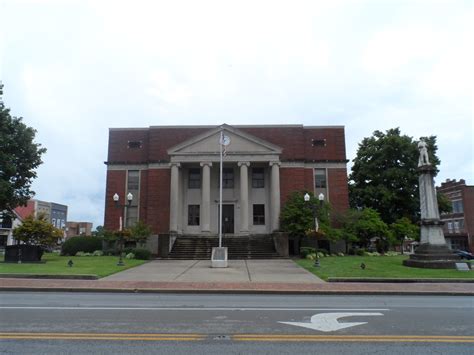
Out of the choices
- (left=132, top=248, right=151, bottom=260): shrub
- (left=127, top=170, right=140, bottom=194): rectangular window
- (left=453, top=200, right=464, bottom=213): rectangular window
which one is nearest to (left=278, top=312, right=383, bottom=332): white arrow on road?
(left=132, top=248, right=151, bottom=260): shrub

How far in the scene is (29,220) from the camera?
24516 millimetres

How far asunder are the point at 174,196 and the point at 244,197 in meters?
6.52

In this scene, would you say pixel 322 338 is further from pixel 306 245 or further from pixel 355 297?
pixel 306 245

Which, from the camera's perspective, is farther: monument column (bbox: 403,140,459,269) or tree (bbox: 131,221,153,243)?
tree (bbox: 131,221,153,243)

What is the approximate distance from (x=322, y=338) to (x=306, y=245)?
27.8 meters

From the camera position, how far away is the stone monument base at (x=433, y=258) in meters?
19.3

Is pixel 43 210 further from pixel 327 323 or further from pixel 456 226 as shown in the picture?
pixel 327 323

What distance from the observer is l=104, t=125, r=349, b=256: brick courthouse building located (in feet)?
113

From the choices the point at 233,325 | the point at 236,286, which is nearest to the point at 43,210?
the point at 236,286

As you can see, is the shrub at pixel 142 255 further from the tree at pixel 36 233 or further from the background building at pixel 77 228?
the background building at pixel 77 228

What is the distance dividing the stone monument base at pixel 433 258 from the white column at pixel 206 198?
17705mm

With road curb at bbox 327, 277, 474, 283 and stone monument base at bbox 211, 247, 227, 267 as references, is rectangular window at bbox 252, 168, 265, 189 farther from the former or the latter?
road curb at bbox 327, 277, 474, 283

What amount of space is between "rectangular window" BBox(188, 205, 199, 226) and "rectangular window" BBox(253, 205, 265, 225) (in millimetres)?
5783

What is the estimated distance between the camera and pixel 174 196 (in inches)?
1335
